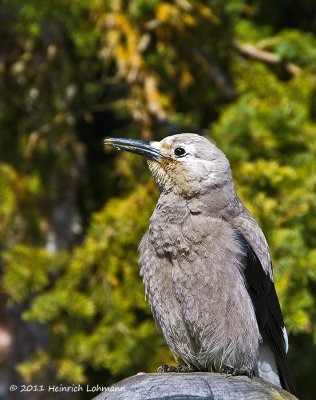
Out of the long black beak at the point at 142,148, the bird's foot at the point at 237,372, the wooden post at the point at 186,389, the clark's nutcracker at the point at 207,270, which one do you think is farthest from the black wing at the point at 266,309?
the wooden post at the point at 186,389

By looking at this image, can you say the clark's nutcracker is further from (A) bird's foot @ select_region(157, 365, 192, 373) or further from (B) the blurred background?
(B) the blurred background

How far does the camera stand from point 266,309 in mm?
3783

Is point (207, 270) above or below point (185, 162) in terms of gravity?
below

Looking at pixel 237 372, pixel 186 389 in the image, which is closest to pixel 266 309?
pixel 237 372

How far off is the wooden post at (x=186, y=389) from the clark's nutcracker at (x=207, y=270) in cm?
61

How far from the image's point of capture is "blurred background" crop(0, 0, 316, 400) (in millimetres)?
4773

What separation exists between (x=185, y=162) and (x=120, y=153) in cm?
183

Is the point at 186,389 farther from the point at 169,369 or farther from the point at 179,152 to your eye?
the point at 179,152

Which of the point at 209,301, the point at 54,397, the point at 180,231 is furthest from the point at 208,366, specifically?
the point at 54,397

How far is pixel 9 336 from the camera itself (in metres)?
6.26

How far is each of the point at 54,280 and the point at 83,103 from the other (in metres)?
1.49

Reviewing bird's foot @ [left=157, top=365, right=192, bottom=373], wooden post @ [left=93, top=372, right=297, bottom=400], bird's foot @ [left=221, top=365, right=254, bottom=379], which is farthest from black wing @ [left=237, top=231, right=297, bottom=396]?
wooden post @ [left=93, top=372, right=297, bottom=400]

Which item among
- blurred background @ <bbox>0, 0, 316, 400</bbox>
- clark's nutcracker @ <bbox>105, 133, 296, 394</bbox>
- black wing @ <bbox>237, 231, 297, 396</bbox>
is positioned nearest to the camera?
clark's nutcracker @ <bbox>105, 133, 296, 394</bbox>

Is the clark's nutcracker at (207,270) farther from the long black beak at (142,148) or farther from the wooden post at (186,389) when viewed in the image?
the wooden post at (186,389)
